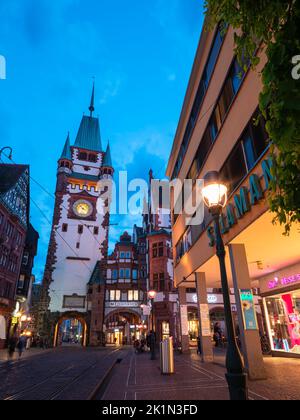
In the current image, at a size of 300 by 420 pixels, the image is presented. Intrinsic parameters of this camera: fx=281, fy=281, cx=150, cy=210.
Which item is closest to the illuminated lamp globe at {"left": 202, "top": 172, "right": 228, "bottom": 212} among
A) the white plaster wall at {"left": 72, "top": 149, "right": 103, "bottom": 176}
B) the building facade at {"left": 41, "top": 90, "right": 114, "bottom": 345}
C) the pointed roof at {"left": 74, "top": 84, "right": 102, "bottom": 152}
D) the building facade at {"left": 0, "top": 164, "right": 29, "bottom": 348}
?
the building facade at {"left": 0, "top": 164, "right": 29, "bottom": 348}

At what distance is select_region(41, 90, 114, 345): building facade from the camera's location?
43250 millimetres

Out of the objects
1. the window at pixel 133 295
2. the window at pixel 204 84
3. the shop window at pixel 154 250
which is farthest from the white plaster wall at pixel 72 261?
the window at pixel 204 84

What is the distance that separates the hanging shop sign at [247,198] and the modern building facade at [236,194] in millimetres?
28

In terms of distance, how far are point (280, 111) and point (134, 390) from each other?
330 inches

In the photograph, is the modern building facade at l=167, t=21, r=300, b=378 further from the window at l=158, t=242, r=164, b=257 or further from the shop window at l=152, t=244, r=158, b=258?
the shop window at l=152, t=244, r=158, b=258

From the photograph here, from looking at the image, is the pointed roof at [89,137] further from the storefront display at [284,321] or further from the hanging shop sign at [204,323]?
the storefront display at [284,321]

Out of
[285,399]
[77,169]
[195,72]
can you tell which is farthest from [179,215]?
[77,169]

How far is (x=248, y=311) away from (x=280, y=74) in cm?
864

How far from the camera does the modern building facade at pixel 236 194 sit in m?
9.16

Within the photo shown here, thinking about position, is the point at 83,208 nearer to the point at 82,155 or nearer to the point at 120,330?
the point at 82,155

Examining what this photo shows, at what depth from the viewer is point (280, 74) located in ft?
10.2

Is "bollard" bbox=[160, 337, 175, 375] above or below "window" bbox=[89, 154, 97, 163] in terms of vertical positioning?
below

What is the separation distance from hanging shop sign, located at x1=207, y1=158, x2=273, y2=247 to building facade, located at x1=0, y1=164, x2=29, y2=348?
26.4 m

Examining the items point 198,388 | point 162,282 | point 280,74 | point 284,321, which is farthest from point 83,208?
point 280,74
